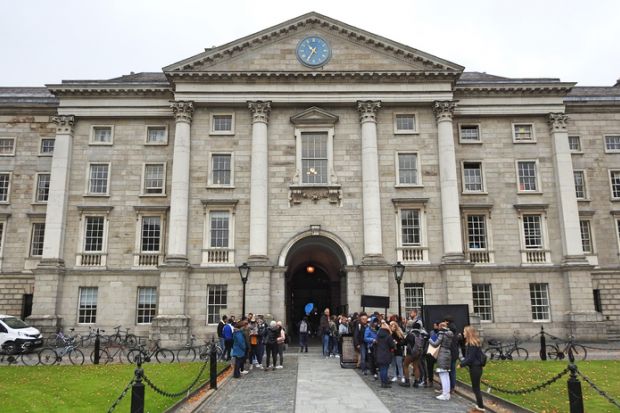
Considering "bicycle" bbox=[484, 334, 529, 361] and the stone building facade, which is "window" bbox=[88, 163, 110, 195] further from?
"bicycle" bbox=[484, 334, 529, 361]

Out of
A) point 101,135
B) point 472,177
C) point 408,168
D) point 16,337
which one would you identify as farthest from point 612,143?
point 16,337

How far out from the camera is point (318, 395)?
1425 centimetres

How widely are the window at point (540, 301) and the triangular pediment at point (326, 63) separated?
14678 mm

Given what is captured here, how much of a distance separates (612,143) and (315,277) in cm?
2423

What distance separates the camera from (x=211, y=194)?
31531 millimetres

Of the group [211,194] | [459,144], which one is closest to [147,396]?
[211,194]

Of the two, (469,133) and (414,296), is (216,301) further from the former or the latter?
(469,133)

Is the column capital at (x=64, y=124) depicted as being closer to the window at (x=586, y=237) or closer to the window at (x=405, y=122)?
the window at (x=405, y=122)

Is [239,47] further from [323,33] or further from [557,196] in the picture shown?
[557,196]

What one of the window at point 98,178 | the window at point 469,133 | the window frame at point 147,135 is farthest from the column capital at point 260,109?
the window at point 469,133

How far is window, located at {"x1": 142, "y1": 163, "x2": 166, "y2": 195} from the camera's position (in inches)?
1283

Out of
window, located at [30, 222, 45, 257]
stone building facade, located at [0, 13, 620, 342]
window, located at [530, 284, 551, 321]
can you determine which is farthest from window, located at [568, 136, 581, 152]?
window, located at [30, 222, 45, 257]

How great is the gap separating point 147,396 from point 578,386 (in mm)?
10715

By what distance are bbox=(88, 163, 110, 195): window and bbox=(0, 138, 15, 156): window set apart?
7635 mm
